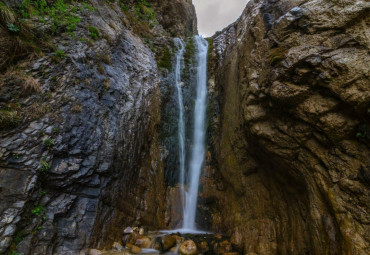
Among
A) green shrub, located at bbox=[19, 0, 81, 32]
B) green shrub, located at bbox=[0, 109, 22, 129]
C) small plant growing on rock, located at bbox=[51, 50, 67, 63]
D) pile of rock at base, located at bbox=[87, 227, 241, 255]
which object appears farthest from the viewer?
green shrub, located at bbox=[19, 0, 81, 32]

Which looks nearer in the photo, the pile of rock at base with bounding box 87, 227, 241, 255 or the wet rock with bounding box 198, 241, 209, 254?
the pile of rock at base with bounding box 87, 227, 241, 255

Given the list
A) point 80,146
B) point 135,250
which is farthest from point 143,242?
point 80,146

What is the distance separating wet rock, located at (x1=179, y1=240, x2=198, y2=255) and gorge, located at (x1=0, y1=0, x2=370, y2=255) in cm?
3

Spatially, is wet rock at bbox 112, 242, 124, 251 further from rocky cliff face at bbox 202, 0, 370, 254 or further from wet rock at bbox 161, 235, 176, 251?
rocky cliff face at bbox 202, 0, 370, 254

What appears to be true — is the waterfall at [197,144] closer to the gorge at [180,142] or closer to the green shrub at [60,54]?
the gorge at [180,142]

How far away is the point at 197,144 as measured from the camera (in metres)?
9.59

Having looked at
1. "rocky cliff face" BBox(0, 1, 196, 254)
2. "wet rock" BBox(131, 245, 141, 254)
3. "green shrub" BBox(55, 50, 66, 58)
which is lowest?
"wet rock" BBox(131, 245, 141, 254)

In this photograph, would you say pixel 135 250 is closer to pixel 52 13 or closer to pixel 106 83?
pixel 106 83

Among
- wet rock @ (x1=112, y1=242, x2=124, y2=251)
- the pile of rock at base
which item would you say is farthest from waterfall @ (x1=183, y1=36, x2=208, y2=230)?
wet rock @ (x1=112, y1=242, x2=124, y2=251)

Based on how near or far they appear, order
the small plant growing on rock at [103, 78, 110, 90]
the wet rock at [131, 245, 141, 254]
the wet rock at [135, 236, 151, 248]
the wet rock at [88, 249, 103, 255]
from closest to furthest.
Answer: the wet rock at [88, 249, 103, 255], the wet rock at [131, 245, 141, 254], the wet rock at [135, 236, 151, 248], the small plant growing on rock at [103, 78, 110, 90]

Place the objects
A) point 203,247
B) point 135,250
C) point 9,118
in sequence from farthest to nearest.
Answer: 1. point 203,247
2. point 135,250
3. point 9,118

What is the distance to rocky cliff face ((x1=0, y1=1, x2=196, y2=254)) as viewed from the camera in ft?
13.7

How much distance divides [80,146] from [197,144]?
5.54 meters

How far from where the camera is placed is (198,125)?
1007 cm
